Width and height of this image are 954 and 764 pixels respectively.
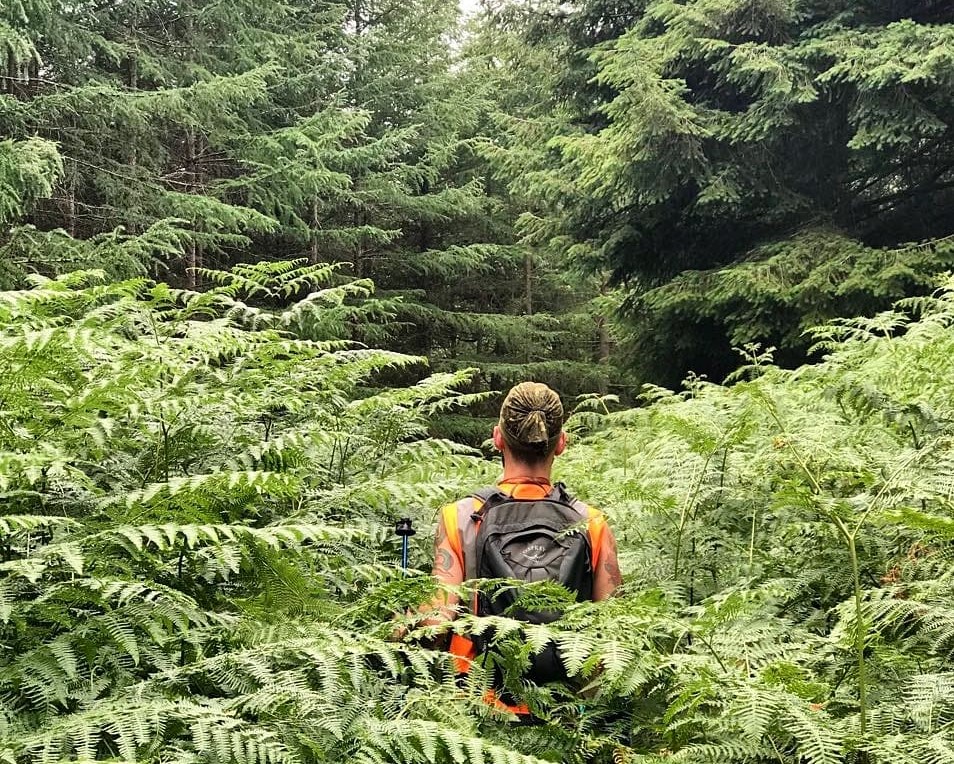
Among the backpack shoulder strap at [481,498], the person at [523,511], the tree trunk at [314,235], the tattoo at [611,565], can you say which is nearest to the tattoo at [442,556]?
the person at [523,511]

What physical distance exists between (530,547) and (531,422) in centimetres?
46

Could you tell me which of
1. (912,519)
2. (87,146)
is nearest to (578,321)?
(87,146)

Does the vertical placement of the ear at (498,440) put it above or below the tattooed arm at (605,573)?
above

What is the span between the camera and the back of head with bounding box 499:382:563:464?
2.67m

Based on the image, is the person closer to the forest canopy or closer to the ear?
the ear

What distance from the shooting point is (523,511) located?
252 cm

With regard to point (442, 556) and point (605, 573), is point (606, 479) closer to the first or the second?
point (605, 573)

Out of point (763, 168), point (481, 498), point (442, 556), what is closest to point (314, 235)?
point (763, 168)

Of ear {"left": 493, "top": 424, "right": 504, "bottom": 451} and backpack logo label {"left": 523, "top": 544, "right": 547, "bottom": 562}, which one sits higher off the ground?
ear {"left": 493, "top": 424, "right": 504, "bottom": 451}

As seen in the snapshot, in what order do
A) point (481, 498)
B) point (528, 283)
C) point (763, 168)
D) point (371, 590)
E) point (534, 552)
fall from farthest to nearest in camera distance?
1. point (528, 283)
2. point (763, 168)
3. point (481, 498)
4. point (534, 552)
5. point (371, 590)

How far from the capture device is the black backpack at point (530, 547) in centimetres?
234

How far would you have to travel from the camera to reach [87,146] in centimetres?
1314

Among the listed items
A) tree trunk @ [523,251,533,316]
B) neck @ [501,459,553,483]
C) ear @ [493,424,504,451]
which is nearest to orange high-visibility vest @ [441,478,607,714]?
neck @ [501,459,553,483]

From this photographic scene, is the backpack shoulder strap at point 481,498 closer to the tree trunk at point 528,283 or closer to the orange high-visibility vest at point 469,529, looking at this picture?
the orange high-visibility vest at point 469,529
